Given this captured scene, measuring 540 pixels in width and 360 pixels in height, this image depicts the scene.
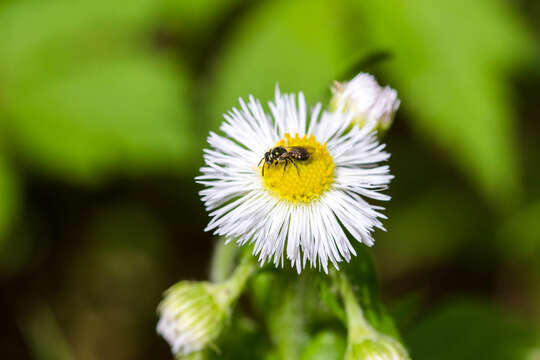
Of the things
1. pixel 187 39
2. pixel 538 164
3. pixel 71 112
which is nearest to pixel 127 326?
pixel 71 112

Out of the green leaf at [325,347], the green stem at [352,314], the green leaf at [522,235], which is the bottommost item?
the green leaf at [522,235]

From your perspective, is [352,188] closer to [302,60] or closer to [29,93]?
[302,60]

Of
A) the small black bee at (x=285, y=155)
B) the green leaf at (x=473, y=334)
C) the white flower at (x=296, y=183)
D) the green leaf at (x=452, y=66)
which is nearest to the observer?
the white flower at (x=296, y=183)

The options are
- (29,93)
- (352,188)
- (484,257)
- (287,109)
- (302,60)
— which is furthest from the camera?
(484,257)

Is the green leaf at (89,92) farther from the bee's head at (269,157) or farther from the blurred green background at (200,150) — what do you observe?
the bee's head at (269,157)

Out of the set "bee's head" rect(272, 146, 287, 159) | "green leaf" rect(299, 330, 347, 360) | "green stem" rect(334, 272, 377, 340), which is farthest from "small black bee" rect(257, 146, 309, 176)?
"green leaf" rect(299, 330, 347, 360)

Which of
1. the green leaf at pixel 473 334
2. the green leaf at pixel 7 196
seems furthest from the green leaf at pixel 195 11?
the green leaf at pixel 473 334

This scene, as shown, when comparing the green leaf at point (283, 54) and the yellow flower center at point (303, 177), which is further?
the green leaf at point (283, 54)
